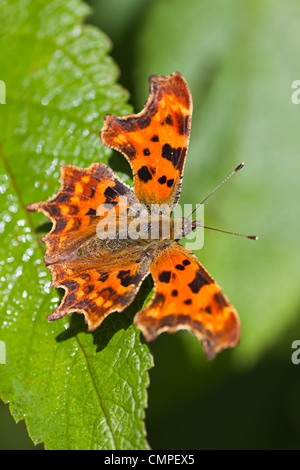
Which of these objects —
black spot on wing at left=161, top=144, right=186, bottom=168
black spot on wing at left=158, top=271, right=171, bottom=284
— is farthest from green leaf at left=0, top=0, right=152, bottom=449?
black spot on wing at left=161, top=144, right=186, bottom=168

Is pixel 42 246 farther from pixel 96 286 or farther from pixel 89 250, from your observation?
pixel 96 286

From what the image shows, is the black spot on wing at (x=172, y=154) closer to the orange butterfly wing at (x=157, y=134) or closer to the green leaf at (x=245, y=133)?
the orange butterfly wing at (x=157, y=134)

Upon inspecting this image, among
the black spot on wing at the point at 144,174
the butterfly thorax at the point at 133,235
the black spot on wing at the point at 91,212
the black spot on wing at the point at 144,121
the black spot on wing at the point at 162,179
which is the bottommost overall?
the butterfly thorax at the point at 133,235

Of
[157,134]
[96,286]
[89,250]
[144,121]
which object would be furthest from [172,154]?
[96,286]

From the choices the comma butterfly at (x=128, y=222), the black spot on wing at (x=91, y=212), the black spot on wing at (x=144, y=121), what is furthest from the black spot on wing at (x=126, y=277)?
the black spot on wing at (x=144, y=121)

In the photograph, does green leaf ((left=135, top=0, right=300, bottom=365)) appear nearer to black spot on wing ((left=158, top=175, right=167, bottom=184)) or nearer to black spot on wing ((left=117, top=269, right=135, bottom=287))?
black spot on wing ((left=158, top=175, right=167, bottom=184))

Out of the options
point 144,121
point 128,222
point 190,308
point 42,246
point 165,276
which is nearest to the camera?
point 190,308
